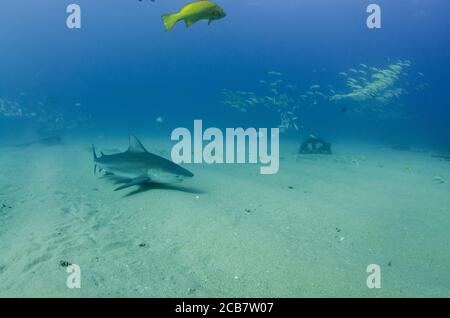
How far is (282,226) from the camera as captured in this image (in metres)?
5.17

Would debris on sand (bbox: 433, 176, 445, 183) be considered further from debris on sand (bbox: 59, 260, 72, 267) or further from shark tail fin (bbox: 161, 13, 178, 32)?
debris on sand (bbox: 59, 260, 72, 267)

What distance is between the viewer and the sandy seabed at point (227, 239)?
332 cm

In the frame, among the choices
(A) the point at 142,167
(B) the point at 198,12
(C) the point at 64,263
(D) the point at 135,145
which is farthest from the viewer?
(D) the point at 135,145

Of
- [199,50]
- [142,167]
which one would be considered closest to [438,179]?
[142,167]

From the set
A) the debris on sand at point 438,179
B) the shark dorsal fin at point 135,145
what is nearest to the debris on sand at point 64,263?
the shark dorsal fin at point 135,145

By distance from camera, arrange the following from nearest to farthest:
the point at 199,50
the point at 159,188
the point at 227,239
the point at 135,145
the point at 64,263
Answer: the point at 64,263 → the point at 227,239 → the point at 159,188 → the point at 135,145 → the point at 199,50

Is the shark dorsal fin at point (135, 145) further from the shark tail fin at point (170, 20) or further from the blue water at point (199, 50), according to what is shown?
the blue water at point (199, 50)

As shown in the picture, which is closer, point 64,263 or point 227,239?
point 64,263

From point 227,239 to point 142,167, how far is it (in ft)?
12.9

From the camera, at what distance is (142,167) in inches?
303

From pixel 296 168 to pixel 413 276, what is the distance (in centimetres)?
802

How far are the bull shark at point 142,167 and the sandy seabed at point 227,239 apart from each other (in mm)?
284

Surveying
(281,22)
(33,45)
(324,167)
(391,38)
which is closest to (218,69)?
(281,22)

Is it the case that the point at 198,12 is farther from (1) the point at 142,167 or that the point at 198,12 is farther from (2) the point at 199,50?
(2) the point at 199,50
